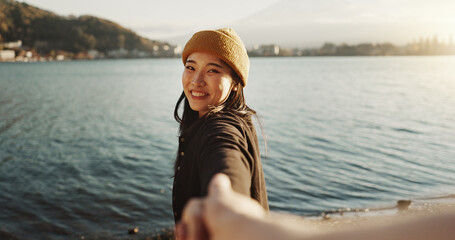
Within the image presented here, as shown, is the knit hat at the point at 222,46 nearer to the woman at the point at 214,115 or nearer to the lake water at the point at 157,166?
the woman at the point at 214,115

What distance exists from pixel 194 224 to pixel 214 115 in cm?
124

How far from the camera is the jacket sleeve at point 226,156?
4.47 feet

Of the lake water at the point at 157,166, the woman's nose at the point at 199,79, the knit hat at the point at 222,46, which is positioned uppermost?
the knit hat at the point at 222,46

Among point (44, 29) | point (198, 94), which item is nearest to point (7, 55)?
point (44, 29)

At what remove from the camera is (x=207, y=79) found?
7.81 ft

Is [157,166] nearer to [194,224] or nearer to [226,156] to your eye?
[226,156]

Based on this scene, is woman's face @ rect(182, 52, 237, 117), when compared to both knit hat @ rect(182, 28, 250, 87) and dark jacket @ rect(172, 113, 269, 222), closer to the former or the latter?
knit hat @ rect(182, 28, 250, 87)

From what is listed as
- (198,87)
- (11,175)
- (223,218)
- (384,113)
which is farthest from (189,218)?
(384,113)

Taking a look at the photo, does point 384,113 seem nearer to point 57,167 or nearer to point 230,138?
point 57,167

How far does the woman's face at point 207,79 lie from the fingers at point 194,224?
1.55 m

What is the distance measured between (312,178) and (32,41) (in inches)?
8221

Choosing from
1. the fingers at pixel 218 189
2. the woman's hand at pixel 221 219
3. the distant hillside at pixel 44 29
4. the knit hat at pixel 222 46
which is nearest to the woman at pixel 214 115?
the knit hat at pixel 222 46

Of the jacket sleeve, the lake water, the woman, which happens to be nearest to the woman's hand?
the jacket sleeve

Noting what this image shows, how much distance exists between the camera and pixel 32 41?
7205 inches
